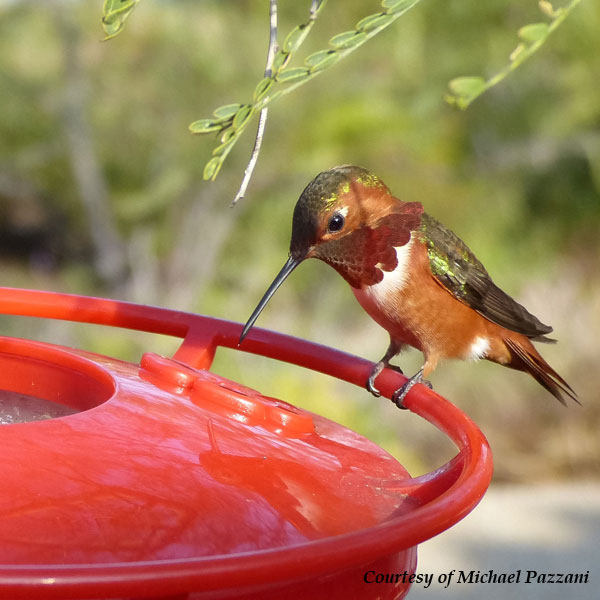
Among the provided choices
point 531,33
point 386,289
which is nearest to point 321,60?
point 531,33

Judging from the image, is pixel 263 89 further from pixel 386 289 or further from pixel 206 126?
pixel 386 289

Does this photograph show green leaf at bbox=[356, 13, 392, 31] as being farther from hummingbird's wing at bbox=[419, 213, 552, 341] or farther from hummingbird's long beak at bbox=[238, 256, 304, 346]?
hummingbird's wing at bbox=[419, 213, 552, 341]

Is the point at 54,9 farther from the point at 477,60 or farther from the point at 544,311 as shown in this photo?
the point at 544,311

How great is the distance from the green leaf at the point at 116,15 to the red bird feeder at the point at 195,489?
0.48 metres

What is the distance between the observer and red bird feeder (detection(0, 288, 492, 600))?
2.88ft

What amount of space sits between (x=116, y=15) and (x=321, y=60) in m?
0.23

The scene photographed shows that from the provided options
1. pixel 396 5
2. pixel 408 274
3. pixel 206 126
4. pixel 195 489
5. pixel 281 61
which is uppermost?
pixel 396 5

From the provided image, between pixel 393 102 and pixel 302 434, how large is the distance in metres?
7.74

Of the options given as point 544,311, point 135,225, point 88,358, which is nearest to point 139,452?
point 88,358

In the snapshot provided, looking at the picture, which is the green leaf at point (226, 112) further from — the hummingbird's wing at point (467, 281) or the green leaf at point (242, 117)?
the hummingbird's wing at point (467, 281)

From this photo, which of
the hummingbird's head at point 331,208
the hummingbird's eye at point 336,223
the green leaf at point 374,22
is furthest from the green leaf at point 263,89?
the hummingbird's eye at point 336,223

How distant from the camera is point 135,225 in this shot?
365 inches

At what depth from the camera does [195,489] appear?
3.61 ft

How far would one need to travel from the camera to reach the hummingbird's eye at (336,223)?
2.23 meters
